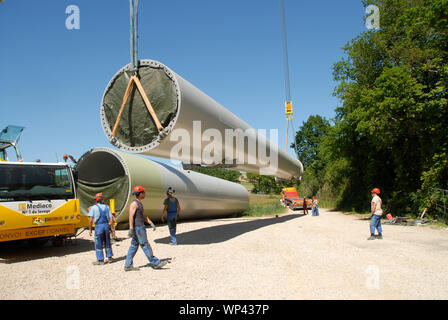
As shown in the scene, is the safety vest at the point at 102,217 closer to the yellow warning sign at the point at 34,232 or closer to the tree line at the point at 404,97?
the yellow warning sign at the point at 34,232

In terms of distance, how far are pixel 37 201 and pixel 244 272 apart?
5300mm

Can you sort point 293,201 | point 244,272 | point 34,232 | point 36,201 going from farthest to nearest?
1. point 293,201
2. point 36,201
3. point 34,232
4. point 244,272

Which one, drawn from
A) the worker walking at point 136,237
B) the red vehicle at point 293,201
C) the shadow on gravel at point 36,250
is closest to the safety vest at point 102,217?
the worker walking at point 136,237

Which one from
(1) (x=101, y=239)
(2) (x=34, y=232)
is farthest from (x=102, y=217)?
(2) (x=34, y=232)

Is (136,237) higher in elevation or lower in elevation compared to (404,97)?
lower

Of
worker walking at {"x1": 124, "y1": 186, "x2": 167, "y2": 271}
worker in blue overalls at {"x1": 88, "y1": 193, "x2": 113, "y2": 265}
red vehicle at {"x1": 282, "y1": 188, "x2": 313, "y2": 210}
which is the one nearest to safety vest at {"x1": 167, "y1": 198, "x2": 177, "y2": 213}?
worker in blue overalls at {"x1": 88, "y1": 193, "x2": 113, "y2": 265}

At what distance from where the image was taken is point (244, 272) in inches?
231

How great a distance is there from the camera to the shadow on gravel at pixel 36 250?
7807mm

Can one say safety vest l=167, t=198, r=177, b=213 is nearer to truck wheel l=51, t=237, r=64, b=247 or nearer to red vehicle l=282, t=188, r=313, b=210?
truck wheel l=51, t=237, r=64, b=247

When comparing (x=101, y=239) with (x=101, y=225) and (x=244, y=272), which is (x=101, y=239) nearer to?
(x=101, y=225)

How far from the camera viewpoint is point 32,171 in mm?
8039
